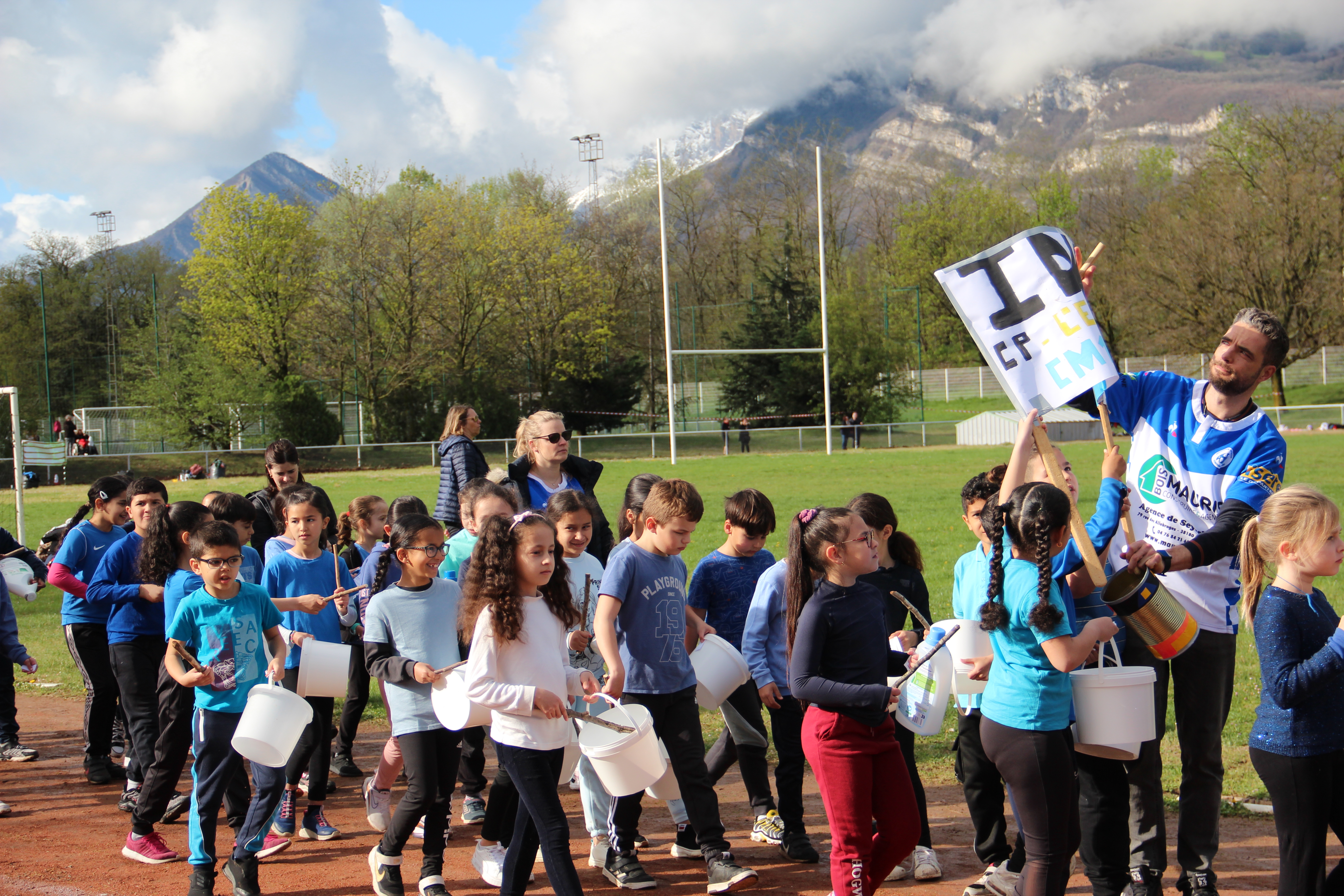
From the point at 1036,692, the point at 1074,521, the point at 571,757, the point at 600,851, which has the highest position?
the point at 1074,521

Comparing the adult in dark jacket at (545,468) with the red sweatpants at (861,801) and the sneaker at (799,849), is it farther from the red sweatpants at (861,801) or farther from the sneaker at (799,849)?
the red sweatpants at (861,801)

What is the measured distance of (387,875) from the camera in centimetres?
412

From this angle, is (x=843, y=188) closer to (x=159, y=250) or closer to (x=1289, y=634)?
(x=159, y=250)

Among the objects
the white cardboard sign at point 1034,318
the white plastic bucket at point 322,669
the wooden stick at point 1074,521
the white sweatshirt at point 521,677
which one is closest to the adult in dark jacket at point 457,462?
the white plastic bucket at point 322,669

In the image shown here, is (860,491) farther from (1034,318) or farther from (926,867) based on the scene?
(1034,318)

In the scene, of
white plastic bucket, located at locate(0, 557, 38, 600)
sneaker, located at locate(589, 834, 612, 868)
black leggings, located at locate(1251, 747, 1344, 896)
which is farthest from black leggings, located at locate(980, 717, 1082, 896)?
white plastic bucket, located at locate(0, 557, 38, 600)

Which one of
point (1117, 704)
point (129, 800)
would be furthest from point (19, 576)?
point (1117, 704)

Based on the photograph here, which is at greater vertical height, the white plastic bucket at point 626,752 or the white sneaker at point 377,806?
the white plastic bucket at point 626,752

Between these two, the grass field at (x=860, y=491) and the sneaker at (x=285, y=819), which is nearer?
the sneaker at (x=285, y=819)

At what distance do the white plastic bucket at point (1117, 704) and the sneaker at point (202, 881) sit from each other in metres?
3.28

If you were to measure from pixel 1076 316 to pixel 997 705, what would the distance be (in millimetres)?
1534

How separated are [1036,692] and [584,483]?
3.36 metres

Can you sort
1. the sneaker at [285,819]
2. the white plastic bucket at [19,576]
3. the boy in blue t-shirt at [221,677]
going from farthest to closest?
the white plastic bucket at [19,576], the sneaker at [285,819], the boy in blue t-shirt at [221,677]

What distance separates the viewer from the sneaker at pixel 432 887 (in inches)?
159
